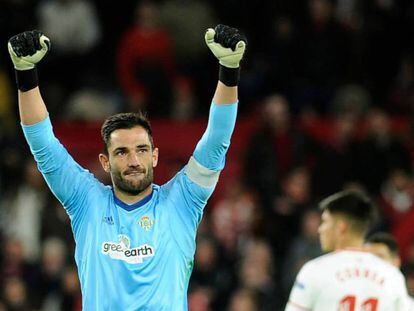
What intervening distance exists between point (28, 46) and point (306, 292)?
2.00m

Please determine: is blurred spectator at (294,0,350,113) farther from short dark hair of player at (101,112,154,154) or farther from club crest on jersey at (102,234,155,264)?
club crest on jersey at (102,234,155,264)

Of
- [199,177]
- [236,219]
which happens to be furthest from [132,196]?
[236,219]

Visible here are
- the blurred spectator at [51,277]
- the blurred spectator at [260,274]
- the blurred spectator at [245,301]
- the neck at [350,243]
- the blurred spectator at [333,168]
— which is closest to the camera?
the neck at [350,243]

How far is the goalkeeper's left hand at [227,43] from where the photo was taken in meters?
6.14

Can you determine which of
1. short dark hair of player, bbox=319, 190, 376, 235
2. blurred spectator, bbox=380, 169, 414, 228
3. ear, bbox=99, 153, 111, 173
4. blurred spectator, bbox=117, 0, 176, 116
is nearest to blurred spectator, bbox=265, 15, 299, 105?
blurred spectator, bbox=117, 0, 176, 116

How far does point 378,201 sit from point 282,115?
1446 mm

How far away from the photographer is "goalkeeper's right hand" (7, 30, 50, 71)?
6.20 m

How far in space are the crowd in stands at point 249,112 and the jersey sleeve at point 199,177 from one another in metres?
5.14

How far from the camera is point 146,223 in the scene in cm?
629

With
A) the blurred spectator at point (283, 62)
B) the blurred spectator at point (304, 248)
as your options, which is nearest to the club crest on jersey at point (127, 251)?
the blurred spectator at point (304, 248)

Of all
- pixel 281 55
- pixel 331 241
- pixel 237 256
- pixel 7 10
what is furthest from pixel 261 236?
pixel 331 241

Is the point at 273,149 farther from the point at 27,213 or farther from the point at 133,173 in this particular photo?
the point at 133,173

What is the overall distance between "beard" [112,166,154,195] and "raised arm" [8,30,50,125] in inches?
19.8

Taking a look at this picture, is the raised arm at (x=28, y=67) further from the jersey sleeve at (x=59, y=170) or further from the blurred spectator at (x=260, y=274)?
the blurred spectator at (x=260, y=274)
